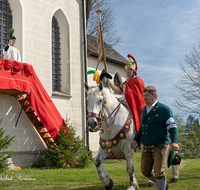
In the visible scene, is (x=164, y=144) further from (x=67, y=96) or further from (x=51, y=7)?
(x=51, y=7)

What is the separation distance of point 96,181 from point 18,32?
7.49 m

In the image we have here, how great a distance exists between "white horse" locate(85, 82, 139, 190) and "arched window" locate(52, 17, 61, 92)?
8.07 metres

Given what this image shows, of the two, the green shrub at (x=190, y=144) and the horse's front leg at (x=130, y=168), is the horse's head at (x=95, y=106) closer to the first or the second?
the horse's front leg at (x=130, y=168)

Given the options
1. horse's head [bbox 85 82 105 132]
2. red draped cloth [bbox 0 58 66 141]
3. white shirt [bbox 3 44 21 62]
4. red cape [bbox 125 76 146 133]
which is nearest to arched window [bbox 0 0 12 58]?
white shirt [bbox 3 44 21 62]

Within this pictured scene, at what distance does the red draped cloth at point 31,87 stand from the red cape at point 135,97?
14.9 feet

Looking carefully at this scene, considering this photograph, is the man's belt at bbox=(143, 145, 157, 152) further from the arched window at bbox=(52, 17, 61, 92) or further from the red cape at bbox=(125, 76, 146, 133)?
the arched window at bbox=(52, 17, 61, 92)

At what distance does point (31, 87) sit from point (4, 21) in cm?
364

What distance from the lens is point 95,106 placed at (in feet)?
17.7

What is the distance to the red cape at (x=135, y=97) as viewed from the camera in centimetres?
642

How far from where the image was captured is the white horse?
18.6 feet

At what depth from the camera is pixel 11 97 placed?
10633 millimetres

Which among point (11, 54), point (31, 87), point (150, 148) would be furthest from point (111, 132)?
point (11, 54)

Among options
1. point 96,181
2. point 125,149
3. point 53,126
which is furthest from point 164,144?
point 53,126

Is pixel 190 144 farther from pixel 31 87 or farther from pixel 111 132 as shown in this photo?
pixel 111 132
